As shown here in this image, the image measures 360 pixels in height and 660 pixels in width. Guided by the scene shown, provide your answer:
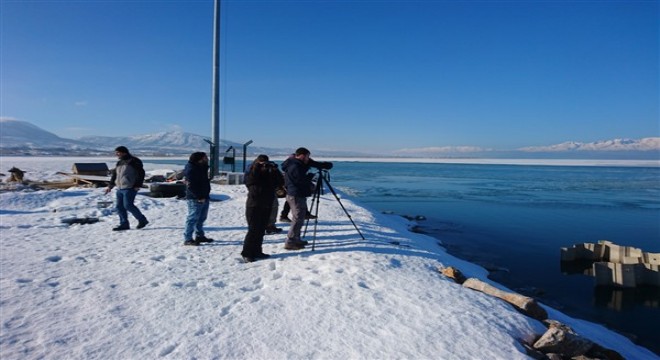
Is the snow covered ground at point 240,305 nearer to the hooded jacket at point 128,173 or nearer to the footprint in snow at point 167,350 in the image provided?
the footprint in snow at point 167,350

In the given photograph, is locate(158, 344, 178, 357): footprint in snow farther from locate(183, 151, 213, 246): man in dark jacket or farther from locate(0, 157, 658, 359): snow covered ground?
Result: locate(183, 151, 213, 246): man in dark jacket

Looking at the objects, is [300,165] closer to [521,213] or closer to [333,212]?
[333,212]

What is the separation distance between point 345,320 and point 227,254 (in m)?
2.98

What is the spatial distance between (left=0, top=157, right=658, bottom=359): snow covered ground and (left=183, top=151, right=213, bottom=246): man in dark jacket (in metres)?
0.46

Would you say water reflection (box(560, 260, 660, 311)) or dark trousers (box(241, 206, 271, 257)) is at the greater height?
dark trousers (box(241, 206, 271, 257))

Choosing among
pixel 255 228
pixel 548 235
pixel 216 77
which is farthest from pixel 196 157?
pixel 548 235

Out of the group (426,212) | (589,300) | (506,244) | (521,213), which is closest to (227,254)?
(589,300)

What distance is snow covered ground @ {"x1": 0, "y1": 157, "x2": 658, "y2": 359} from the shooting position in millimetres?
3543

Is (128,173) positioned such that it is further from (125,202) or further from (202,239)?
(202,239)

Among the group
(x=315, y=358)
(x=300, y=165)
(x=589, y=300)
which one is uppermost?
(x=300, y=165)

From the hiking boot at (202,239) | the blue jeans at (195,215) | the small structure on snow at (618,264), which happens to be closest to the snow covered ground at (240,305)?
the hiking boot at (202,239)

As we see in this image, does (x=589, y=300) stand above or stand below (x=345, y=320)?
below

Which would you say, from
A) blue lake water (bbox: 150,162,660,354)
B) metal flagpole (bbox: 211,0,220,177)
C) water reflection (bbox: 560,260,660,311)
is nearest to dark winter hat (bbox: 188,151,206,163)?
blue lake water (bbox: 150,162,660,354)

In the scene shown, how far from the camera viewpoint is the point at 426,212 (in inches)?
741
